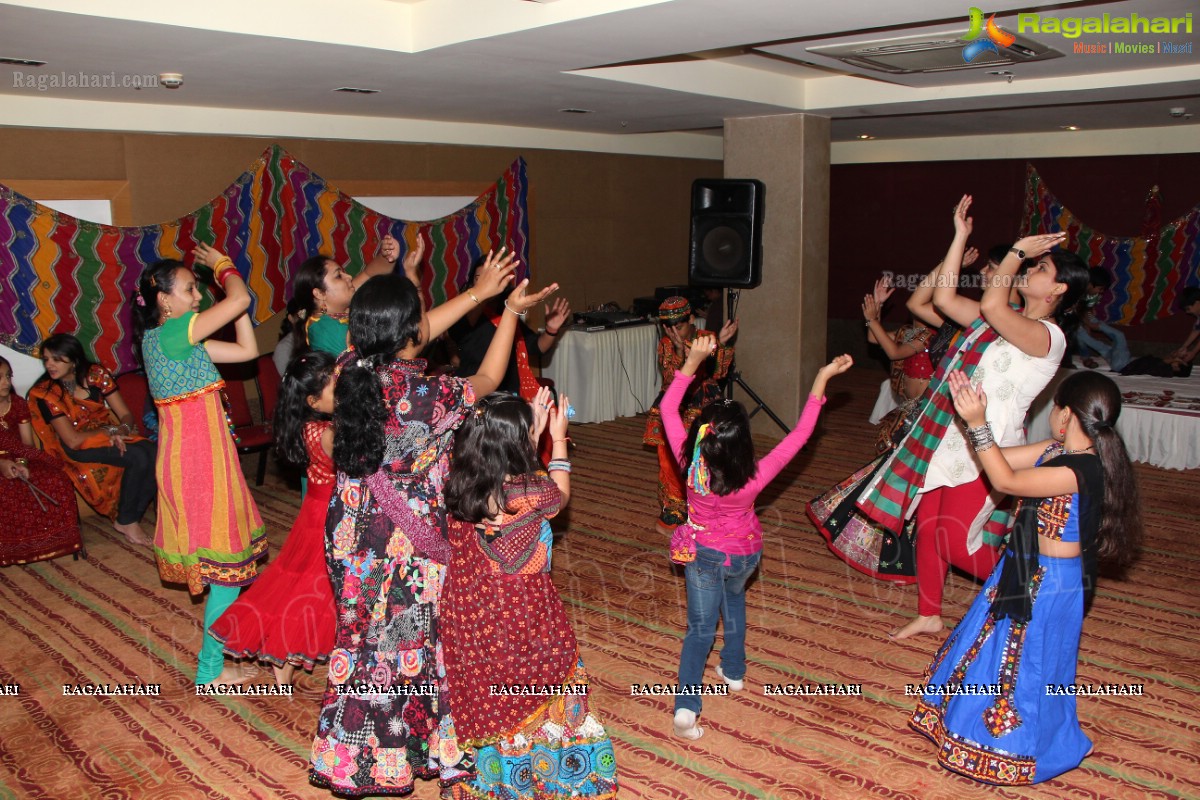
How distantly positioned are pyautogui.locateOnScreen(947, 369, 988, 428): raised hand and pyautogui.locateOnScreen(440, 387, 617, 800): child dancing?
3.48ft

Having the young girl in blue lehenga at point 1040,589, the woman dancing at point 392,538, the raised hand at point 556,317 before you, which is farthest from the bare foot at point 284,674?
the young girl in blue lehenga at point 1040,589

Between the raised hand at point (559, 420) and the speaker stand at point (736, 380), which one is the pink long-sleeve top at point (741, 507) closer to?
the raised hand at point (559, 420)

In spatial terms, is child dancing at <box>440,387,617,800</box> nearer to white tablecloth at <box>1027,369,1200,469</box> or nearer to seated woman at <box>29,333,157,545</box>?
seated woman at <box>29,333,157,545</box>

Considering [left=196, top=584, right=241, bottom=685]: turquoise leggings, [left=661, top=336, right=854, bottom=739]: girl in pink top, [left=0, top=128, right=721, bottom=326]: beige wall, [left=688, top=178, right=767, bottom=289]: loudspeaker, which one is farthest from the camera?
[left=688, top=178, right=767, bottom=289]: loudspeaker

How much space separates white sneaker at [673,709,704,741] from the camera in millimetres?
3055

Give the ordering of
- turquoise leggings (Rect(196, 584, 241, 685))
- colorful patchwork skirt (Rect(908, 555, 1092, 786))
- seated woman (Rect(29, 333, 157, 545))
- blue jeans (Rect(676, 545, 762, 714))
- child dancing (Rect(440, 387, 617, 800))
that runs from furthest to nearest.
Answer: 1. seated woman (Rect(29, 333, 157, 545))
2. turquoise leggings (Rect(196, 584, 241, 685))
3. blue jeans (Rect(676, 545, 762, 714))
4. colorful patchwork skirt (Rect(908, 555, 1092, 786))
5. child dancing (Rect(440, 387, 617, 800))

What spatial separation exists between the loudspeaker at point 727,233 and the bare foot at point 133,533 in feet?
12.6

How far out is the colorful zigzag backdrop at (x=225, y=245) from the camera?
16.3 ft

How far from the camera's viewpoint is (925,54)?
14.0ft

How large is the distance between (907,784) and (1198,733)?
1.07 metres

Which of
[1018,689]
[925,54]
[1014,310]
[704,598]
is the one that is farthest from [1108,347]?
[704,598]

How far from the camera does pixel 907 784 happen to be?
111 inches

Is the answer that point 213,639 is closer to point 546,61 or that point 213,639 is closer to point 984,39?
point 546,61

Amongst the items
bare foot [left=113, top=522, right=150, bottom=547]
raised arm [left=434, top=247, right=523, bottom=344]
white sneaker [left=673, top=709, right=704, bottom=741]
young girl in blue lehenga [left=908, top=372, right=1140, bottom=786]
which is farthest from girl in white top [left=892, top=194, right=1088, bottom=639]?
bare foot [left=113, top=522, right=150, bottom=547]
